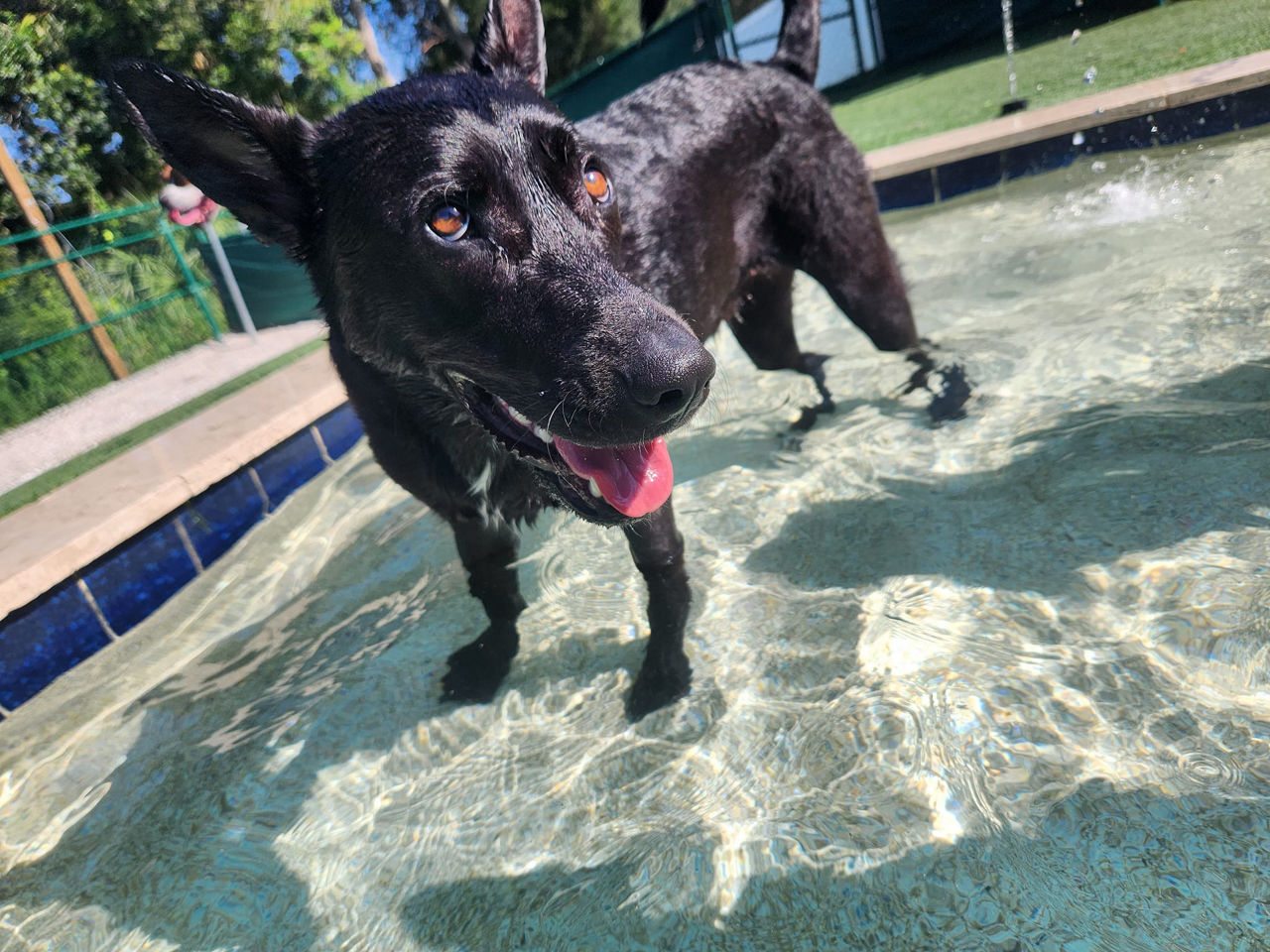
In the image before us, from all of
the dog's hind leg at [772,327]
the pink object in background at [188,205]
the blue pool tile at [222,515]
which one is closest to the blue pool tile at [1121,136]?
the dog's hind leg at [772,327]

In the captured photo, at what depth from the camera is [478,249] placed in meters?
1.71

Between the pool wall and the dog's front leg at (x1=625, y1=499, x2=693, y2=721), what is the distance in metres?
2.37

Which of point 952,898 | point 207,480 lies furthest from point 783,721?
point 207,480

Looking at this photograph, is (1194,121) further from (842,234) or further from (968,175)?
(842,234)

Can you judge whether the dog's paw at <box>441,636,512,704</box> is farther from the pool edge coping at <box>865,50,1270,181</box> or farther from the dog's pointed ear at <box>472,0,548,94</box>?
the pool edge coping at <box>865,50,1270,181</box>

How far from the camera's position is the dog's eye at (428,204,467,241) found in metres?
1.72

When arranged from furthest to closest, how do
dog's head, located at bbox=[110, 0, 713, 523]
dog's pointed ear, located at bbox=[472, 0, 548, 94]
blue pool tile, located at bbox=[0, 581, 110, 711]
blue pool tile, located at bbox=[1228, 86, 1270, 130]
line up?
blue pool tile, located at bbox=[1228, 86, 1270, 130] < blue pool tile, located at bbox=[0, 581, 110, 711] < dog's pointed ear, located at bbox=[472, 0, 548, 94] < dog's head, located at bbox=[110, 0, 713, 523]

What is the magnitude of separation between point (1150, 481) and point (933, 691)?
117cm

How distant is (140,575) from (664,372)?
9.96 feet

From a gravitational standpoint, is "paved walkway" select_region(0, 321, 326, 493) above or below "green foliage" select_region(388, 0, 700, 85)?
below

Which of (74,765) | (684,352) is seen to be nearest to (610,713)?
(684,352)

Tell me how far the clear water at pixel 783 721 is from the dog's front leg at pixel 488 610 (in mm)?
80

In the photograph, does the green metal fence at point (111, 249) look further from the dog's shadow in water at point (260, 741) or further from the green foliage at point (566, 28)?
the green foliage at point (566, 28)

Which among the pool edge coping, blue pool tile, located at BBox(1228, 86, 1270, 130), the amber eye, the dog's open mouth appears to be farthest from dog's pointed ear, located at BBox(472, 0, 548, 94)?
blue pool tile, located at BBox(1228, 86, 1270, 130)
